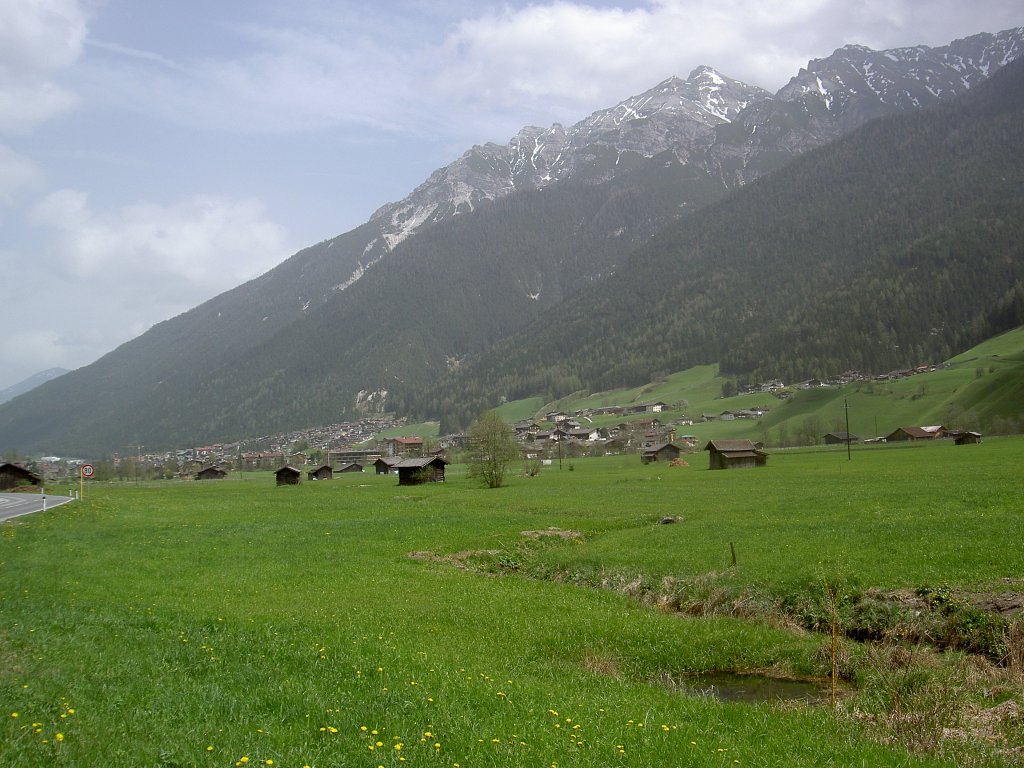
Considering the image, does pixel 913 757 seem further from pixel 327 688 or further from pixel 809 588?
pixel 809 588

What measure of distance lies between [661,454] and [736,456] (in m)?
29.8

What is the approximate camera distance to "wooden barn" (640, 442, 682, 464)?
125 m

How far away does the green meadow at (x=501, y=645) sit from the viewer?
974 centimetres

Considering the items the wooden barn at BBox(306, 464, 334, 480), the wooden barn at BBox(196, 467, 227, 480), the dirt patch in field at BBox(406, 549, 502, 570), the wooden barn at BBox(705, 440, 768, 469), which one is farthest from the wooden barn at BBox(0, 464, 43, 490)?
the wooden barn at BBox(705, 440, 768, 469)

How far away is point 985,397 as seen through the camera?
13238 cm

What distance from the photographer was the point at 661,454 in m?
126

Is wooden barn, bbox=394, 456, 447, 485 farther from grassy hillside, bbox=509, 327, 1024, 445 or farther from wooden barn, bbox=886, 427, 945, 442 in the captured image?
wooden barn, bbox=886, 427, 945, 442

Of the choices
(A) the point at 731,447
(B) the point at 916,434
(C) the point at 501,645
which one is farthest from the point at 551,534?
(B) the point at 916,434

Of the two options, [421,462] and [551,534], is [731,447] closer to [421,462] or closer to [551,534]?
[421,462]

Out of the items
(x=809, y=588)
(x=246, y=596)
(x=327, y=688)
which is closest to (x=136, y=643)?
(x=327, y=688)

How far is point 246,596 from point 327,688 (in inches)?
454

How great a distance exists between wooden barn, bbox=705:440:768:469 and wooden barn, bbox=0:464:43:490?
328 ft

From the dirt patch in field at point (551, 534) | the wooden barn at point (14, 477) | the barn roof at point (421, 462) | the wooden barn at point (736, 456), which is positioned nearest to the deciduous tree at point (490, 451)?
the barn roof at point (421, 462)

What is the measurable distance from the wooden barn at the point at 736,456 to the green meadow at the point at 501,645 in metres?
57.7
